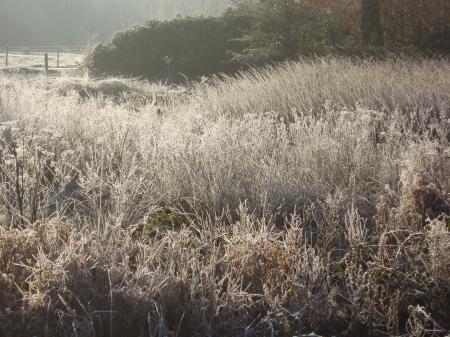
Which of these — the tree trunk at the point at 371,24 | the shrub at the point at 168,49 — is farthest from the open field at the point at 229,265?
the shrub at the point at 168,49

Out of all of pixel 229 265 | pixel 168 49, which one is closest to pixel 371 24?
pixel 168 49

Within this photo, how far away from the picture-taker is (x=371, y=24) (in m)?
17.0

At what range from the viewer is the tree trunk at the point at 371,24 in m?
16.8

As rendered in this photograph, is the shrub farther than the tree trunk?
Yes

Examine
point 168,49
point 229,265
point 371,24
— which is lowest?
point 229,265

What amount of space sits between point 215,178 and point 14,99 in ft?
19.3

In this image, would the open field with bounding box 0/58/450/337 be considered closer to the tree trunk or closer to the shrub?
the tree trunk

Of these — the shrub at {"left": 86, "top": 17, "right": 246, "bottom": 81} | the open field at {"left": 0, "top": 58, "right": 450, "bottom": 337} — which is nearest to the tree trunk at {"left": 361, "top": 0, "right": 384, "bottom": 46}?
the shrub at {"left": 86, "top": 17, "right": 246, "bottom": 81}

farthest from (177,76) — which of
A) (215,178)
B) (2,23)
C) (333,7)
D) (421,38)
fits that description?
(2,23)

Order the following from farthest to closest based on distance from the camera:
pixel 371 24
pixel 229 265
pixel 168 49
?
pixel 168 49, pixel 371 24, pixel 229 265

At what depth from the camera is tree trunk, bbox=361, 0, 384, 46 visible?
661 inches

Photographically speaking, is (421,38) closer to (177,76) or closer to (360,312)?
(177,76)

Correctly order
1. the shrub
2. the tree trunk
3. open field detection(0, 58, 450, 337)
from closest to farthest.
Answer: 1. open field detection(0, 58, 450, 337)
2. the tree trunk
3. the shrub

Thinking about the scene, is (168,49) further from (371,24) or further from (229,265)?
(229,265)
